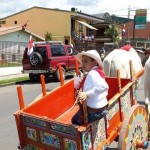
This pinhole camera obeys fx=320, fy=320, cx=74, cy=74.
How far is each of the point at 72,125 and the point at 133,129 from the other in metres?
1.27

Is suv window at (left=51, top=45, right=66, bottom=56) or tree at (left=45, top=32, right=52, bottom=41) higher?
tree at (left=45, top=32, right=52, bottom=41)

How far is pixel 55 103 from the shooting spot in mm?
5078

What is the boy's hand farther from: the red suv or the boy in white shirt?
the red suv

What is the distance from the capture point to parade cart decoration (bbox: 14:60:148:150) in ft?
12.0

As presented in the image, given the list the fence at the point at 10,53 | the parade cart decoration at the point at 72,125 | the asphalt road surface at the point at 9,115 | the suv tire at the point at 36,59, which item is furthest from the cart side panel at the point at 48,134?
the fence at the point at 10,53

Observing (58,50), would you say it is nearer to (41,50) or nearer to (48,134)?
(41,50)

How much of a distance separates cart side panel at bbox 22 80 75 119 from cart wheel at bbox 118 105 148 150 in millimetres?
1218

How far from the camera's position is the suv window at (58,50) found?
16.5m

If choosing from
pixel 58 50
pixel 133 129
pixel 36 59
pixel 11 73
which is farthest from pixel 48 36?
pixel 133 129

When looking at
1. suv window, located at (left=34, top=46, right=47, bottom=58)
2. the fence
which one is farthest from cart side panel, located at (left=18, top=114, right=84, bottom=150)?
the fence

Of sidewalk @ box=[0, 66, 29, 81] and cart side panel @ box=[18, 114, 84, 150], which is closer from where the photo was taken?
cart side panel @ box=[18, 114, 84, 150]

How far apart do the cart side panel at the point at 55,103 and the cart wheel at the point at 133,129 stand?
1.22 meters

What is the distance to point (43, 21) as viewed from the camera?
137 feet

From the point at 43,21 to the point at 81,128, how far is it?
3911cm
